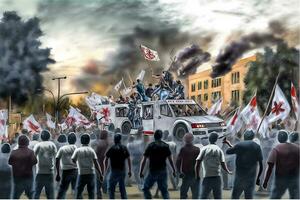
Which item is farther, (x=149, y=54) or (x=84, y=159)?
(x=149, y=54)

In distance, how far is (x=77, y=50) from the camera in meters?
12.5

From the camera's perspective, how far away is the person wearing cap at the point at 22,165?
10.3m

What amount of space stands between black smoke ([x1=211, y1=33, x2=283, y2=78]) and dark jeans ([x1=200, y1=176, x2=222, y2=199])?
2.87m

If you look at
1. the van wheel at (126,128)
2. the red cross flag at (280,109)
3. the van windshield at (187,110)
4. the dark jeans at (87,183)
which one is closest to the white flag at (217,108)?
the van windshield at (187,110)

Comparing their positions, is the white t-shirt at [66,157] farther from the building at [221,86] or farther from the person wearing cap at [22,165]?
the building at [221,86]

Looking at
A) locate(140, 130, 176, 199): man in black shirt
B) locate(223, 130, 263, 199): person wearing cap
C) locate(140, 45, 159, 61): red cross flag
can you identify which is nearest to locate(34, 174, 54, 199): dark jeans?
locate(140, 130, 176, 199): man in black shirt

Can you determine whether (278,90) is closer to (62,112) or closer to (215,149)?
(215,149)

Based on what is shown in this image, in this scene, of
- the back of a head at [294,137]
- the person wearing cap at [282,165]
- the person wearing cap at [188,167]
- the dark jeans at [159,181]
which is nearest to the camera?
the person wearing cap at [282,165]

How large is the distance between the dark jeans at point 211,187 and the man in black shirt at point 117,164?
1.42 meters

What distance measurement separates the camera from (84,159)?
10359 mm

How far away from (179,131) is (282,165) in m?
2.68

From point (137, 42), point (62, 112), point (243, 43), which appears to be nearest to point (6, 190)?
point (62, 112)

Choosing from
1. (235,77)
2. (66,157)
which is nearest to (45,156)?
(66,157)

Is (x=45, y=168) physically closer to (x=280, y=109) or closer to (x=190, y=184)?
(x=190, y=184)
